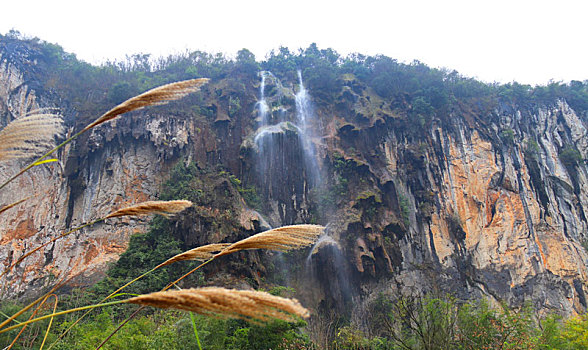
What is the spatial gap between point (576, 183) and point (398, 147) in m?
8.92

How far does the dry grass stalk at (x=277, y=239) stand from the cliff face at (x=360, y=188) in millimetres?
10521

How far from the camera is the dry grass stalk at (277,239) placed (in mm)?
1246

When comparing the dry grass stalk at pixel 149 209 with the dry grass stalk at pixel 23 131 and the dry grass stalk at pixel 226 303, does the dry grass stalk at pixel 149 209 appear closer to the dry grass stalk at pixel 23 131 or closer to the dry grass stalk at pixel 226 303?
the dry grass stalk at pixel 23 131

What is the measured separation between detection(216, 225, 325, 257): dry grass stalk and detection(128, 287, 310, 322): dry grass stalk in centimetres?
46

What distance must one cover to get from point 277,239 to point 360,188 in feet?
44.6

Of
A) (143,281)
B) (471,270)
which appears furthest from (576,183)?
→ (143,281)

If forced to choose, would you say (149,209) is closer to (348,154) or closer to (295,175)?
(295,175)

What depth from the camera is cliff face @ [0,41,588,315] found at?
1263 cm

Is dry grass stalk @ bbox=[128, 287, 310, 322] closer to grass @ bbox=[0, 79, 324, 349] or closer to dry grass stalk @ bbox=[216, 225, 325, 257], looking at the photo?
grass @ bbox=[0, 79, 324, 349]

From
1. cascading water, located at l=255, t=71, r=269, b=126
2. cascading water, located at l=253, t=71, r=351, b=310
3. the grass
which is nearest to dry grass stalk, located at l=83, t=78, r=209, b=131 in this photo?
the grass

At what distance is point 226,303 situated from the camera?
0.73 metres

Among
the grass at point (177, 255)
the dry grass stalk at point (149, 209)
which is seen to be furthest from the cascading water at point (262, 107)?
the dry grass stalk at point (149, 209)

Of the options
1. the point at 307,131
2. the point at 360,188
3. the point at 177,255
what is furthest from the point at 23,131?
the point at 307,131

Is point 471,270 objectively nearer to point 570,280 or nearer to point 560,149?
point 570,280
